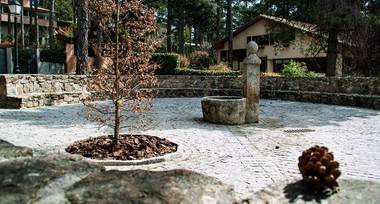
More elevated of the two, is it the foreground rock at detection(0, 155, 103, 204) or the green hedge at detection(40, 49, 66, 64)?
the green hedge at detection(40, 49, 66, 64)

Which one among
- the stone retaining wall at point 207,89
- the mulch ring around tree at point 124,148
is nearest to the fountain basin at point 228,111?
the mulch ring around tree at point 124,148

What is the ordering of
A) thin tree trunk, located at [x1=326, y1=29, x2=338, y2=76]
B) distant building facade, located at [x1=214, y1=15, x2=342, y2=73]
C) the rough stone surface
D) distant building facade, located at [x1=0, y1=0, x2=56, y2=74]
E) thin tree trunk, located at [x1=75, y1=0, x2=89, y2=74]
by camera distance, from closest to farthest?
1. the rough stone surface
2. thin tree trunk, located at [x1=75, y1=0, x2=89, y2=74]
3. thin tree trunk, located at [x1=326, y1=29, x2=338, y2=76]
4. distant building facade, located at [x1=214, y1=15, x2=342, y2=73]
5. distant building facade, located at [x1=0, y1=0, x2=56, y2=74]

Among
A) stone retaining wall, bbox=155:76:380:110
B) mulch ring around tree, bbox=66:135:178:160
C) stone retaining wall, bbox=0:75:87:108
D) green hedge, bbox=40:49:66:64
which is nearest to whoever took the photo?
mulch ring around tree, bbox=66:135:178:160

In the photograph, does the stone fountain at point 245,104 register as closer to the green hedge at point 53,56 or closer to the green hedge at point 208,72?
the green hedge at point 208,72

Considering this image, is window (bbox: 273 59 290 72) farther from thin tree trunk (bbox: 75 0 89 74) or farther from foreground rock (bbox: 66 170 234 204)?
foreground rock (bbox: 66 170 234 204)

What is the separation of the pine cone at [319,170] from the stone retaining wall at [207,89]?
440 inches

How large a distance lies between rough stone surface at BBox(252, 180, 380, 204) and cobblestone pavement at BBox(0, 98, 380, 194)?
2.37m

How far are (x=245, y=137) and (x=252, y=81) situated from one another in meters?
2.17

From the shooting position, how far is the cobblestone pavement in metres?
5.26

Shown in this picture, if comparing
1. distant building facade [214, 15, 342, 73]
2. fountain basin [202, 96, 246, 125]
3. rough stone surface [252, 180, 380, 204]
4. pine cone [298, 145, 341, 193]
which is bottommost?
fountain basin [202, 96, 246, 125]

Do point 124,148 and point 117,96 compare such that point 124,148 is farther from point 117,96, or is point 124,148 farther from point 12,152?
point 12,152

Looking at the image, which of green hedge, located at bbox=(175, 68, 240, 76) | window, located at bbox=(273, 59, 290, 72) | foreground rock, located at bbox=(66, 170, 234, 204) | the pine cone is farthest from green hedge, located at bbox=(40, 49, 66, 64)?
foreground rock, located at bbox=(66, 170, 234, 204)

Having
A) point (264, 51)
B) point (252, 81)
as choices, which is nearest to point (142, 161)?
point (252, 81)

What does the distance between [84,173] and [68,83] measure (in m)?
13.2
